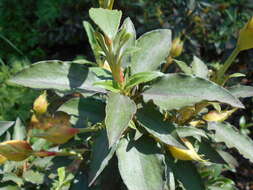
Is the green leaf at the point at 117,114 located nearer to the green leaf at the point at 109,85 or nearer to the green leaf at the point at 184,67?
the green leaf at the point at 109,85

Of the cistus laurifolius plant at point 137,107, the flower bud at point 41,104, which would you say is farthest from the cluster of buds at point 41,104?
the cistus laurifolius plant at point 137,107

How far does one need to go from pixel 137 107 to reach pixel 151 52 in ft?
0.58

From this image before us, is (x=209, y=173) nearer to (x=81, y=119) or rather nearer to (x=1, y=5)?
(x=81, y=119)

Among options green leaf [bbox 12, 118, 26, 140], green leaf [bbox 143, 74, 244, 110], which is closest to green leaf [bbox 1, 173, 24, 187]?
green leaf [bbox 12, 118, 26, 140]

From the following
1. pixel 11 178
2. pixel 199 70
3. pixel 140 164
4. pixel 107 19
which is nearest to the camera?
pixel 107 19

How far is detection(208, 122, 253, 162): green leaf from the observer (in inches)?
40.9

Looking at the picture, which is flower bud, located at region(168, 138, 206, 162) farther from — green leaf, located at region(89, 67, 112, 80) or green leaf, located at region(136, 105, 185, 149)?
green leaf, located at region(89, 67, 112, 80)

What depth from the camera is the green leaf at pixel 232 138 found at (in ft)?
3.41

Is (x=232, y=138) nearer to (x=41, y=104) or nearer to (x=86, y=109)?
(x=86, y=109)

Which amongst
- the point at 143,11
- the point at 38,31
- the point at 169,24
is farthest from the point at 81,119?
the point at 38,31

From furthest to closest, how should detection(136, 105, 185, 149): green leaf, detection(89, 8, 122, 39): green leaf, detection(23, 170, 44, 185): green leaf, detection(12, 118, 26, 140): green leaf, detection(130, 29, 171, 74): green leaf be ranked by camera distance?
1. detection(12, 118, 26, 140): green leaf
2. detection(23, 170, 44, 185): green leaf
3. detection(130, 29, 171, 74): green leaf
4. detection(136, 105, 185, 149): green leaf
5. detection(89, 8, 122, 39): green leaf

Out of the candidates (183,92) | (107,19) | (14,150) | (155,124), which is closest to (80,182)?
(14,150)

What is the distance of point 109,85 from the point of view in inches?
35.6

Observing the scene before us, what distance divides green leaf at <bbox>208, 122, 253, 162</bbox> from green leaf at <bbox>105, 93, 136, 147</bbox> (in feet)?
1.06
